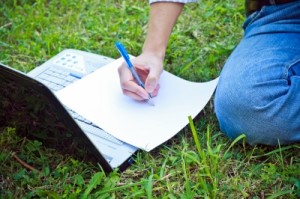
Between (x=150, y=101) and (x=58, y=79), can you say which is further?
(x=58, y=79)

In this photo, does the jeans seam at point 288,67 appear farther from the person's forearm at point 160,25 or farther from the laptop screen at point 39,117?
the laptop screen at point 39,117

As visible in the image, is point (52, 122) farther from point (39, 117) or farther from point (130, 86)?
point (130, 86)

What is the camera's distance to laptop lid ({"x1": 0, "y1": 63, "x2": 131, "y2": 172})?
0.99 m

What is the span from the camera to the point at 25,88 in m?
1.01

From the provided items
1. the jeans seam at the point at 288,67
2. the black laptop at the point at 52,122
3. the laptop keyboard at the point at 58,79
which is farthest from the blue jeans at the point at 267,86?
the laptop keyboard at the point at 58,79

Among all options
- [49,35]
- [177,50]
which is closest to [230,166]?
[177,50]

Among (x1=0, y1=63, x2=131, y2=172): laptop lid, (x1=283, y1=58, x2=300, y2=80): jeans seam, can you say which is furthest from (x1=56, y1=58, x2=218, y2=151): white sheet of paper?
(x1=283, y1=58, x2=300, y2=80): jeans seam

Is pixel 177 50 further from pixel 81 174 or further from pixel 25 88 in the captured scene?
pixel 25 88

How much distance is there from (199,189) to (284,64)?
0.39 m

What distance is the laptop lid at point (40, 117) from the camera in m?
0.99

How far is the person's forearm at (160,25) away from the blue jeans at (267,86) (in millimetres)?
201

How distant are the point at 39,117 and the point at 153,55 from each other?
42cm

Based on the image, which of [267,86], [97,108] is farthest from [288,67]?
[97,108]

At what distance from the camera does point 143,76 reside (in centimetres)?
137
